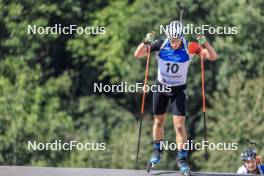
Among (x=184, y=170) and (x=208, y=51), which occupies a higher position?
(x=208, y=51)

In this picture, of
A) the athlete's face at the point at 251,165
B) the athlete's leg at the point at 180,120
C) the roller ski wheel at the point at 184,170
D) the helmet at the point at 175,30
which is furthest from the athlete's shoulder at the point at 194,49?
the athlete's face at the point at 251,165

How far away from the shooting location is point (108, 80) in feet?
72.7

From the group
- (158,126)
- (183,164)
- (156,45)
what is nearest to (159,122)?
(158,126)

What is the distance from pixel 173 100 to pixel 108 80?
12.1 metres

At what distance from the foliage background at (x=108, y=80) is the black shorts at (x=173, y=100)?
733cm

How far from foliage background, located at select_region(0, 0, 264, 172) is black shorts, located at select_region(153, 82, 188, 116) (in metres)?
7.33

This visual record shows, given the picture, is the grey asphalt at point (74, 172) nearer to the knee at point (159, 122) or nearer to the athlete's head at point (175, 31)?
the knee at point (159, 122)

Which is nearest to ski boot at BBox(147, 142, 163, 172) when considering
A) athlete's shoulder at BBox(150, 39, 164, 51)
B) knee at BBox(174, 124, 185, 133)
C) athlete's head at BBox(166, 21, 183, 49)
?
knee at BBox(174, 124, 185, 133)

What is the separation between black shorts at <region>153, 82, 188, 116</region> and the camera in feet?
32.8

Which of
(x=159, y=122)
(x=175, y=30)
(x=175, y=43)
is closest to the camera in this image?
(x=175, y=30)

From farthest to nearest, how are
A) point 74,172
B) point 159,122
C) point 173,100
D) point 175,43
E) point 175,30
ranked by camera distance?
point 74,172
point 159,122
point 173,100
point 175,43
point 175,30

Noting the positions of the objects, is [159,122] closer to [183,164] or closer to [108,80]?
[183,164]

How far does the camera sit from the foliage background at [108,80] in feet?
58.3

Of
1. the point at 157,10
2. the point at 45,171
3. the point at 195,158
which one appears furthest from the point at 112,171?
the point at 157,10
